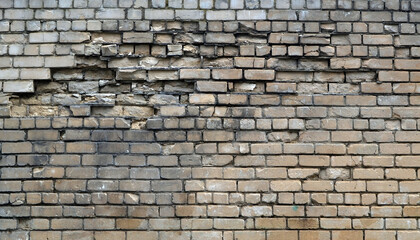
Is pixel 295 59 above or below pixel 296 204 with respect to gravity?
above

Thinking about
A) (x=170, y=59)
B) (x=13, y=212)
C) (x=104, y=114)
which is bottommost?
(x=13, y=212)

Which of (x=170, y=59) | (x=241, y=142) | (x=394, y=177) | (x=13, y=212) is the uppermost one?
(x=170, y=59)

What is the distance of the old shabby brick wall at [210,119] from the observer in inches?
125

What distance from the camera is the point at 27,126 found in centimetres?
325

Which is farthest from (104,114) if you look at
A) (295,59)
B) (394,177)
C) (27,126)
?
(394,177)

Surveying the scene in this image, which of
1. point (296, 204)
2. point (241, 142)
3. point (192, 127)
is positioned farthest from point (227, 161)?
point (296, 204)

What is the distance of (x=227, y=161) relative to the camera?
3.22 meters

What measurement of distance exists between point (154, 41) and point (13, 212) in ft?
5.85

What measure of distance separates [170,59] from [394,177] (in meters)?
2.07

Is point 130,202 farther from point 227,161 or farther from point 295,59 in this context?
point 295,59

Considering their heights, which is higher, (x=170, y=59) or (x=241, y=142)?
(x=170, y=59)

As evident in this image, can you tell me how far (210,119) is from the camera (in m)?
3.25

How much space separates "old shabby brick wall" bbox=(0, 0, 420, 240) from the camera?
10.4 feet

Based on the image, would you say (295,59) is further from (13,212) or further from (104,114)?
(13,212)
